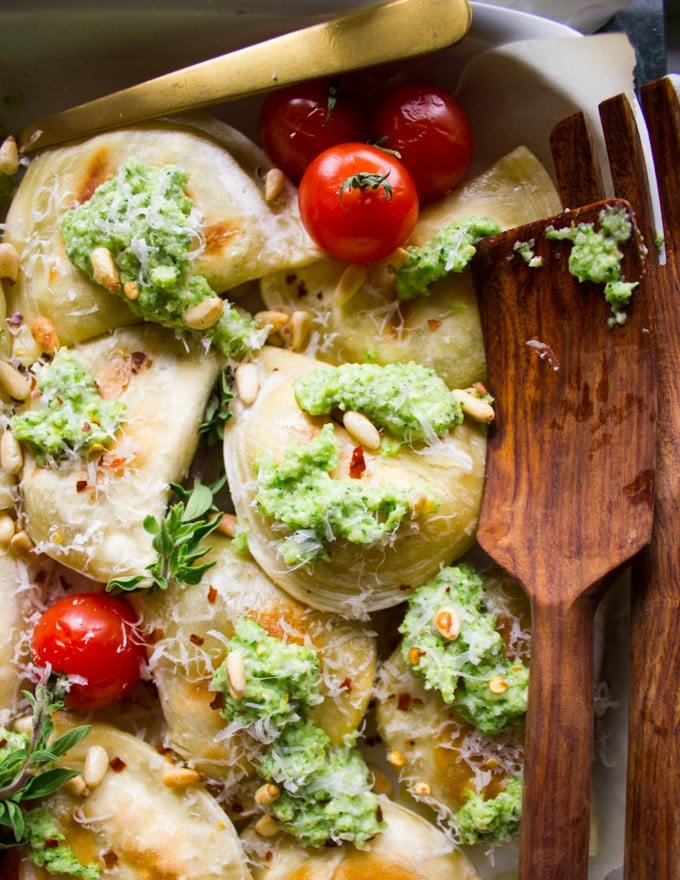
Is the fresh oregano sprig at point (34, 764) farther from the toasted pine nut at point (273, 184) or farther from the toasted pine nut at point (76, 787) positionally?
the toasted pine nut at point (273, 184)

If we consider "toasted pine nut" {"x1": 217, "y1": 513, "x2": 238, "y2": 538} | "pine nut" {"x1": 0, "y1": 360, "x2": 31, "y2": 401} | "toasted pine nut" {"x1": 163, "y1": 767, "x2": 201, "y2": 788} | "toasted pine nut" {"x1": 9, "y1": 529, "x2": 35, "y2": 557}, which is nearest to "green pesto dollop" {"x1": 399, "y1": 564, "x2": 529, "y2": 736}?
"toasted pine nut" {"x1": 217, "y1": 513, "x2": 238, "y2": 538}

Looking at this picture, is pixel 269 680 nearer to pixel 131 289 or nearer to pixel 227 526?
pixel 227 526

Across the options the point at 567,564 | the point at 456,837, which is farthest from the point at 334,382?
the point at 456,837

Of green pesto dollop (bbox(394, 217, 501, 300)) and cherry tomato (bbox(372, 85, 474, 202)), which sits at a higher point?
cherry tomato (bbox(372, 85, 474, 202))

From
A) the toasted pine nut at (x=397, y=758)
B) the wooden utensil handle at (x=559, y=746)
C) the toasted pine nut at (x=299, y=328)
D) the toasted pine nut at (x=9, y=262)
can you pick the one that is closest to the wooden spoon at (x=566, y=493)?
the wooden utensil handle at (x=559, y=746)

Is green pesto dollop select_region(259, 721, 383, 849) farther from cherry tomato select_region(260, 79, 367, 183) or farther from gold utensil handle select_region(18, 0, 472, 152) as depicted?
gold utensil handle select_region(18, 0, 472, 152)

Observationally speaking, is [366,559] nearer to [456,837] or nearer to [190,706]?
[190,706]

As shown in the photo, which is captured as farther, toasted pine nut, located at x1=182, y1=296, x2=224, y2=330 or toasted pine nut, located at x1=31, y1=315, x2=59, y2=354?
toasted pine nut, located at x1=31, y1=315, x2=59, y2=354
